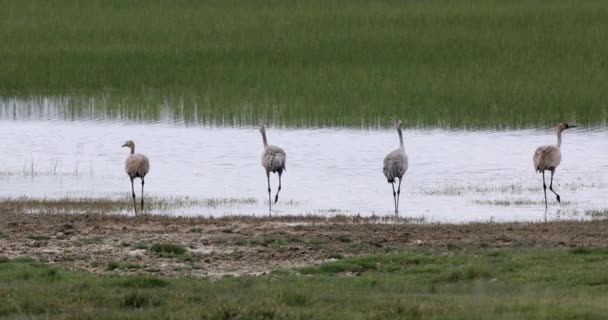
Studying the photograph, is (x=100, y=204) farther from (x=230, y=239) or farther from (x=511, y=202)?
(x=511, y=202)

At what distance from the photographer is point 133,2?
4897 centimetres

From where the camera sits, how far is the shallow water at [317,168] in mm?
21906

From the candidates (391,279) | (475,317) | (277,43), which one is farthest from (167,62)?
(475,317)

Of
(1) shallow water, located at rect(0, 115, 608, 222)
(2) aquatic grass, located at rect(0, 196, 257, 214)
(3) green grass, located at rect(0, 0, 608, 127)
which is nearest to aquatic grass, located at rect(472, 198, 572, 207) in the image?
(1) shallow water, located at rect(0, 115, 608, 222)

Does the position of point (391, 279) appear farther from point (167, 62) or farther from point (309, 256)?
point (167, 62)

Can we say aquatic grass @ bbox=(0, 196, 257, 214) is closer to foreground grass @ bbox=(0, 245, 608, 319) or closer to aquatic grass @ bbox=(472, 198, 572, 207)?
aquatic grass @ bbox=(472, 198, 572, 207)

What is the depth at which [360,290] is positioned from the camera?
12.5 meters

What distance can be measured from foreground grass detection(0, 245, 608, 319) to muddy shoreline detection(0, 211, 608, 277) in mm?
662

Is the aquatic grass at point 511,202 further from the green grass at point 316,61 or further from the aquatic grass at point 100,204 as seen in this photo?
the green grass at point 316,61

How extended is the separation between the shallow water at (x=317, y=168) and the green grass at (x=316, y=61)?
1750 mm

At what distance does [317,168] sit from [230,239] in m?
11.2

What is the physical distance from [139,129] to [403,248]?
730 inches

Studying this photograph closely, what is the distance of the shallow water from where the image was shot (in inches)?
862

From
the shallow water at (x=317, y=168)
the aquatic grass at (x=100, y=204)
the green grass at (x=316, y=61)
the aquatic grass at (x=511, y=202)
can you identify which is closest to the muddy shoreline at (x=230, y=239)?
the aquatic grass at (x=100, y=204)
